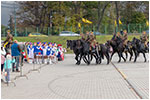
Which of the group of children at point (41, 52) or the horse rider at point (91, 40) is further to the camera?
the group of children at point (41, 52)

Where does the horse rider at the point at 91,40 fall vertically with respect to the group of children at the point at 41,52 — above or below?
above

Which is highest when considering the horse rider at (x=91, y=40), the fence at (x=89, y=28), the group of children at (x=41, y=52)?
the fence at (x=89, y=28)

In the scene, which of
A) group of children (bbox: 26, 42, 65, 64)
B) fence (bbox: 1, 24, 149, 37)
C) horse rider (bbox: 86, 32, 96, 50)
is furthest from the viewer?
fence (bbox: 1, 24, 149, 37)

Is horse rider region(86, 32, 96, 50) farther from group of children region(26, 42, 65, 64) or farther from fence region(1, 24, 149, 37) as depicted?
fence region(1, 24, 149, 37)

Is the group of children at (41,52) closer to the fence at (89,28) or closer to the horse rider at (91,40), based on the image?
the horse rider at (91,40)

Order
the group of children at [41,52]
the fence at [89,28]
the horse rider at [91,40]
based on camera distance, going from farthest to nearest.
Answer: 1. the fence at [89,28]
2. the group of children at [41,52]
3. the horse rider at [91,40]

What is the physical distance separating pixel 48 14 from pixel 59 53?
39.8m

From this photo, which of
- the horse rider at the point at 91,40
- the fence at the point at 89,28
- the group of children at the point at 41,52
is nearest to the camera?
the horse rider at the point at 91,40

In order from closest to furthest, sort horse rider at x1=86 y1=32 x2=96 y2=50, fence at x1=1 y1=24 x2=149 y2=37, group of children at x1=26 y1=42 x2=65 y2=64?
horse rider at x1=86 y1=32 x2=96 y2=50
group of children at x1=26 y1=42 x2=65 y2=64
fence at x1=1 y1=24 x2=149 y2=37

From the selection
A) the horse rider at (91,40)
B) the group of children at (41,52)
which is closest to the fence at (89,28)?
the group of children at (41,52)

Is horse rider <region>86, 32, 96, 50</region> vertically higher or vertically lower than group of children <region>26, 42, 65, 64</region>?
higher

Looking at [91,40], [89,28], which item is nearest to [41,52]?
[91,40]

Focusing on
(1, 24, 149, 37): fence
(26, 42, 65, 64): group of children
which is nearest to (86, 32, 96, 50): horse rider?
(26, 42, 65, 64): group of children

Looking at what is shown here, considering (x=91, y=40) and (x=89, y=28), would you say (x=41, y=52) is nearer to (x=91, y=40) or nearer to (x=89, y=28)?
(x=91, y=40)
